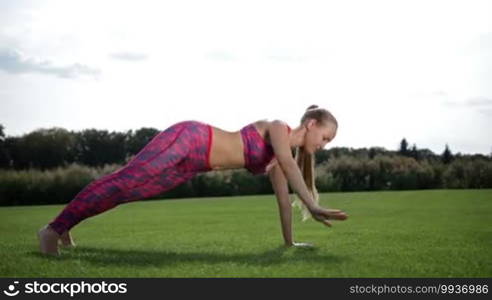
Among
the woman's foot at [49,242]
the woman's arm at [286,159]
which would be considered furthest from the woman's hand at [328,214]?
the woman's foot at [49,242]

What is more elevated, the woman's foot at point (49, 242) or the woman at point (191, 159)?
the woman at point (191, 159)

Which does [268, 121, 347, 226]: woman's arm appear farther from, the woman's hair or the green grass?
the green grass

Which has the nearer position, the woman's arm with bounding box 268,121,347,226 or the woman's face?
the woman's arm with bounding box 268,121,347,226

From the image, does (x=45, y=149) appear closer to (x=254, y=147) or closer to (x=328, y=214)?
(x=254, y=147)

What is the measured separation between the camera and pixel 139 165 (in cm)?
505

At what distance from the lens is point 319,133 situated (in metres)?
5.23

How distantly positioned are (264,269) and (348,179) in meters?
21.9

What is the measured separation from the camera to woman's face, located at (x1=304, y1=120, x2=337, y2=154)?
5.21m

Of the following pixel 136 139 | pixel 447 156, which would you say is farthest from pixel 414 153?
pixel 136 139

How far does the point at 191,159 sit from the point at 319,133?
1.24 m

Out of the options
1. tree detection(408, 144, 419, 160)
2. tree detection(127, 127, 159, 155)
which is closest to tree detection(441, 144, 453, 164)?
tree detection(408, 144, 419, 160)

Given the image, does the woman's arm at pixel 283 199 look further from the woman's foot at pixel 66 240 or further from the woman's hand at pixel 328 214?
the woman's foot at pixel 66 240

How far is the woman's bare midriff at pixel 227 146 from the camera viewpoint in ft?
17.3

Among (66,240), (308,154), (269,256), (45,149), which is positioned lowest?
(269,256)
